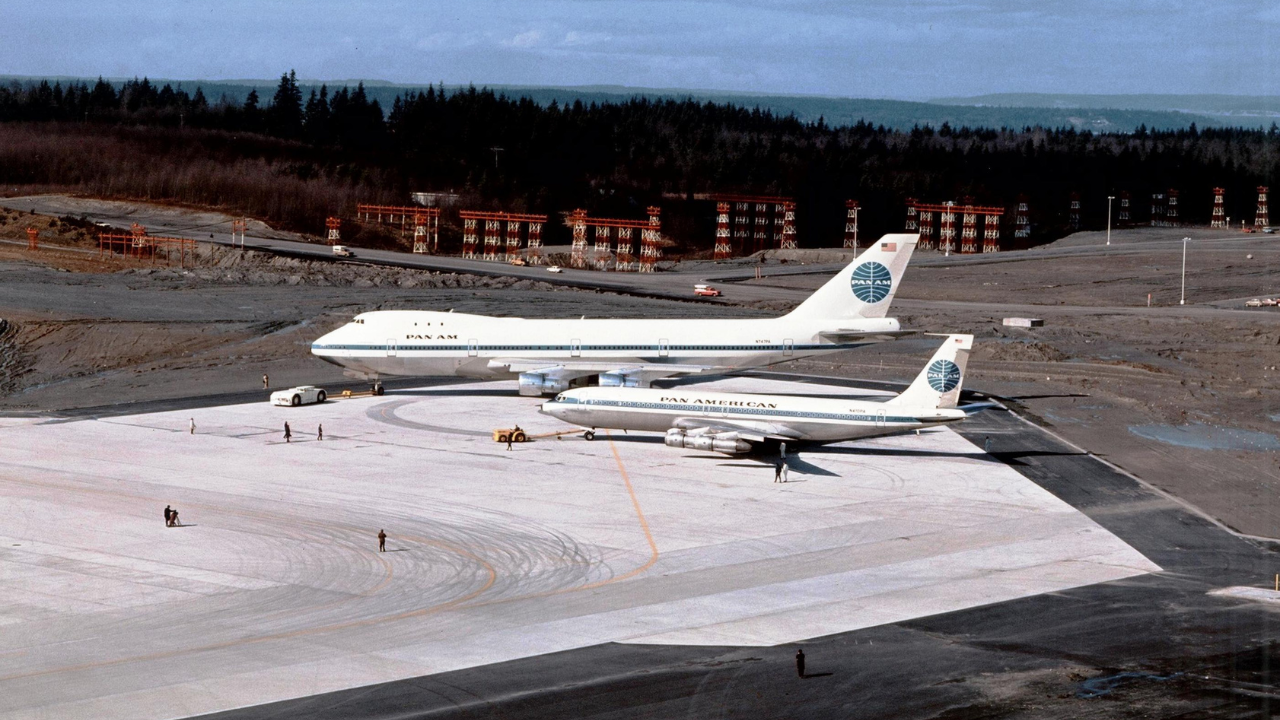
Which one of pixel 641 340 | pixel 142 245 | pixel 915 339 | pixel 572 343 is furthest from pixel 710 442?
pixel 142 245

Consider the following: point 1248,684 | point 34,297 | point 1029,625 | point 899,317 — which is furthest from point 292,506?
point 899,317

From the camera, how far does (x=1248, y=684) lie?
38.3 metres

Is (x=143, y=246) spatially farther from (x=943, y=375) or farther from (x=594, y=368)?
(x=943, y=375)

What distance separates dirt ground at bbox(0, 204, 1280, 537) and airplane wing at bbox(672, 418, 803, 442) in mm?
18165

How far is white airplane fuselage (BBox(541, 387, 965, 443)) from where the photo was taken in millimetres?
67938

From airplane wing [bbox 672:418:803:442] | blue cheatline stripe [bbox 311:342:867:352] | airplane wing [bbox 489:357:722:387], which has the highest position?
blue cheatline stripe [bbox 311:342:867:352]

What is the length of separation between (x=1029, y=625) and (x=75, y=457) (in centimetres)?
4999

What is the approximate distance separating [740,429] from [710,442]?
1.76 meters

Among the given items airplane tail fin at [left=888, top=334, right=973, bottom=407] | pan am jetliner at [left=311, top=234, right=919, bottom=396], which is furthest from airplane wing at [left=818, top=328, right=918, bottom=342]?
airplane tail fin at [left=888, top=334, right=973, bottom=407]

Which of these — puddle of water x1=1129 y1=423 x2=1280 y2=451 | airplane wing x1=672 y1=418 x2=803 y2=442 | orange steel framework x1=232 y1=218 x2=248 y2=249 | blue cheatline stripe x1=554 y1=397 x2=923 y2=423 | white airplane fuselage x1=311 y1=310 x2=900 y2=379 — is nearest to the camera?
blue cheatline stripe x1=554 y1=397 x2=923 y2=423

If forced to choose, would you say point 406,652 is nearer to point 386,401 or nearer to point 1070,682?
point 1070,682

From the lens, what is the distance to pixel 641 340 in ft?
282

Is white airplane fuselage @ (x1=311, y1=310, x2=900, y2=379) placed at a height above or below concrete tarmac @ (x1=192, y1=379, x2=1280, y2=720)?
above

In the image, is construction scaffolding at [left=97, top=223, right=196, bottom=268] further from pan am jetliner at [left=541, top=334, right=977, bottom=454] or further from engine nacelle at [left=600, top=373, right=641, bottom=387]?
pan am jetliner at [left=541, top=334, right=977, bottom=454]
